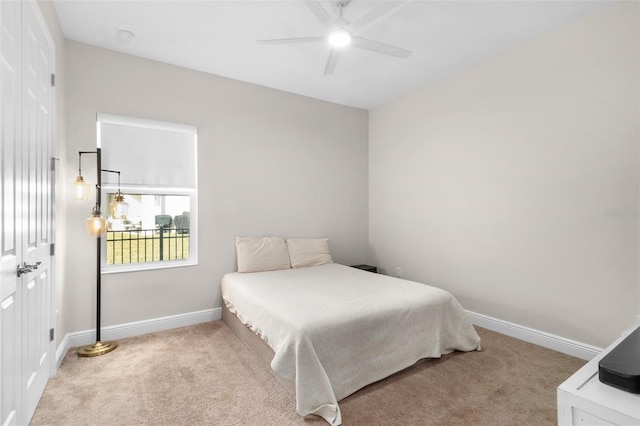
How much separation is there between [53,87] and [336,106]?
3.20 metres

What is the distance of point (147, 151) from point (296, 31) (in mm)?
1947

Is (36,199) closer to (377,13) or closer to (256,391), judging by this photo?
(256,391)

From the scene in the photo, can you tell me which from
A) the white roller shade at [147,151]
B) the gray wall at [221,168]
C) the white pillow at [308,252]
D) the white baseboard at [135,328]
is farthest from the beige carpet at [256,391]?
the white roller shade at [147,151]

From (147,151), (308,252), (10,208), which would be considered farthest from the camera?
(308,252)

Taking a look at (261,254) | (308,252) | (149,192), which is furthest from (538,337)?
(149,192)

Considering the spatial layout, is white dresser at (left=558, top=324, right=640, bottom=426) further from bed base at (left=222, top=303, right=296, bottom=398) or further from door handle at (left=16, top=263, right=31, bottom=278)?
door handle at (left=16, top=263, right=31, bottom=278)

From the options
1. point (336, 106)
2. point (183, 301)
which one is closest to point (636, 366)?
point (183, 301)

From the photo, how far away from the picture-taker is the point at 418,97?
4059 millimetres

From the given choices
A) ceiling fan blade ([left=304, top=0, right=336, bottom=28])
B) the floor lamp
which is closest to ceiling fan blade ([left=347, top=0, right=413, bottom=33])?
ceiling fan blade ([left=304, top=0, right=336, bottom=28])

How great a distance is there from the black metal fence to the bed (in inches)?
33.9

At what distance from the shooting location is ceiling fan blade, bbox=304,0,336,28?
207cm

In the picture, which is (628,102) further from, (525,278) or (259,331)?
(259,331)

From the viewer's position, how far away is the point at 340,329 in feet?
6.82

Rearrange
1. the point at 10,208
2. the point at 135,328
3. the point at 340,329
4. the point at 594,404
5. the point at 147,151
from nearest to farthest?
the point at 594,404, the point at 10,208, the point at 340,329, the point at 135,328, the point at 147,151
